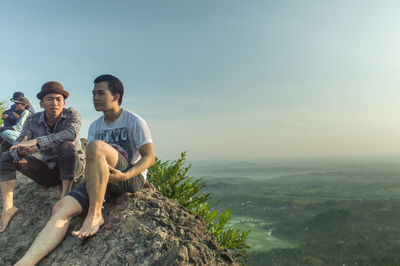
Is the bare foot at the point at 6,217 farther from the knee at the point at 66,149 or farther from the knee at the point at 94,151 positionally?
the knee at the point at 94,151

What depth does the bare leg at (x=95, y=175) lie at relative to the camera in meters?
2.71

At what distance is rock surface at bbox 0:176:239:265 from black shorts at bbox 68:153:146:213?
0.56 ft

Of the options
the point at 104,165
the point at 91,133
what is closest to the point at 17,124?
the point at 91,133

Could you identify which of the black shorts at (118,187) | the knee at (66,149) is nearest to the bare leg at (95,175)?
the black shorts at (118,187)

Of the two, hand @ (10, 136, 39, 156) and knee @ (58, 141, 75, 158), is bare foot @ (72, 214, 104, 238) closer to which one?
knee @ (58, 141, 75, 158)

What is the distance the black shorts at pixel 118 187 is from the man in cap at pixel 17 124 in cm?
410

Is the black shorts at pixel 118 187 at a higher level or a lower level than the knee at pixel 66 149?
lower

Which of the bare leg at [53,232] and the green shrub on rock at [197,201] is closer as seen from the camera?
the bare leg at [53,232]

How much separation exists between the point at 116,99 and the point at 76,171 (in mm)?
1390

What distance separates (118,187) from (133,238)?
69 cm

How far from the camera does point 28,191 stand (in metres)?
4.40

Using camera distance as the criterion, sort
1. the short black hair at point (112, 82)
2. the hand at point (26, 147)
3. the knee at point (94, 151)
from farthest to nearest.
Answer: the hand at point (26, 147) → the short black hair at point (112, 82) → the knee at point (94, 151)

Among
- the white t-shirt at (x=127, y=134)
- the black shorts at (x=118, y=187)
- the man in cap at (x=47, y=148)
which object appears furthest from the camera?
the man in cap at (x=47, y=148)

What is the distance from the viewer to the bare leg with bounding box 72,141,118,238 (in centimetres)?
271
